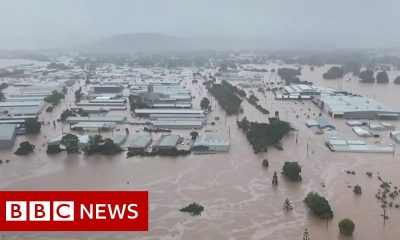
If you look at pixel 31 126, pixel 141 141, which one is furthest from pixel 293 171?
pixel 31 126

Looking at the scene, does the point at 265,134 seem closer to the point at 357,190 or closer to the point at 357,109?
the point at 357,190

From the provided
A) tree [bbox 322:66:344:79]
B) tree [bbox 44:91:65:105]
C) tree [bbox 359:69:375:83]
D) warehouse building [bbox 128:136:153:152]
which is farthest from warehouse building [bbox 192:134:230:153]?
tree [bbox 322:66:344:79]

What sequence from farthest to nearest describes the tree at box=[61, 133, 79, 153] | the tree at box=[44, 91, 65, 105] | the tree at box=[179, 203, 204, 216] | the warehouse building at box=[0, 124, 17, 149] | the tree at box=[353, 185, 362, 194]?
the tree at box=[44, 91, 65, 105], the warehouse building at box=[0, 124, 17, 149], the tree at box=[61, 133, 79, 153], the tree at box=[353, 185, 362, 194], the tree at box=[179, 203, 204, 216]

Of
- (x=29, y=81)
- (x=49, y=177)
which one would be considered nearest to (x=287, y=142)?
(x=49, y=177)

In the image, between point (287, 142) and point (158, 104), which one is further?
point (158, 104)

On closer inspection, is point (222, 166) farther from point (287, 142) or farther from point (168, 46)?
point (168, 46)

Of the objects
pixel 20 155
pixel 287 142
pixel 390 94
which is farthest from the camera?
pixel 390 94

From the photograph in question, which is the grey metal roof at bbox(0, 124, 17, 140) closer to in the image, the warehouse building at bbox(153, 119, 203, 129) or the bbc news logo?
the warehouse building at bbox(153, 119, 203, 129)
